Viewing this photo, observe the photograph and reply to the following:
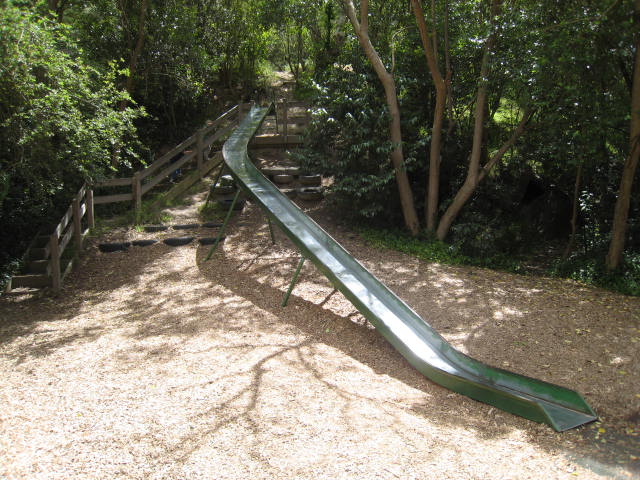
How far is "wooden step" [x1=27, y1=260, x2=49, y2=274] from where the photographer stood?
8594mm

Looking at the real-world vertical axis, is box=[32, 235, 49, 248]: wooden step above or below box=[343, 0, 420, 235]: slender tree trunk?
below

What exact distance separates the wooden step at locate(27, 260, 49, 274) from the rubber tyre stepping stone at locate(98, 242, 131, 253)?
4.74 ft

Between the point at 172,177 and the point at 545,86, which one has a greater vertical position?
the point at 545,86

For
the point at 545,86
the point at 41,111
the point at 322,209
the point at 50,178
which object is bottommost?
the point at 322,209

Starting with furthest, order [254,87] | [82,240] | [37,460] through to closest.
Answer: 1. [254,87]
2. [82,240]
3. [37,460]

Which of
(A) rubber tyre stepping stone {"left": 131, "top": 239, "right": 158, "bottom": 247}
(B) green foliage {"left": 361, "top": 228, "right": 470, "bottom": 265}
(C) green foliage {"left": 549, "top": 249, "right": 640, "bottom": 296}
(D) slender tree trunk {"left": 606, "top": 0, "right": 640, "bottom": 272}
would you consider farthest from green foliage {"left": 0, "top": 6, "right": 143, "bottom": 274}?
(C) green foliage {"left": 549, "top": 249, "right": 640, "bottom": 296}

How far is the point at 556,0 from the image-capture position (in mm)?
8242

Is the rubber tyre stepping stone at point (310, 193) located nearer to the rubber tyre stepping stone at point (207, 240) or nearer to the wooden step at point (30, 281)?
the rubber tyre stepping stone at point (207, 240)

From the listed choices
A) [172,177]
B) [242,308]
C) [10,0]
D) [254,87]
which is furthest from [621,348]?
[254,87]

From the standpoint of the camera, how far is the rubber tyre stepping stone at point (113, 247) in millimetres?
10008

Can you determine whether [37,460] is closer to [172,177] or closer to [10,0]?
[10,0]

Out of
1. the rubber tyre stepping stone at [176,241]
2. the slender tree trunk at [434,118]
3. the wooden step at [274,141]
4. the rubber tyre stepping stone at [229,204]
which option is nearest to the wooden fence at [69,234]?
the wooden step at [274,141]

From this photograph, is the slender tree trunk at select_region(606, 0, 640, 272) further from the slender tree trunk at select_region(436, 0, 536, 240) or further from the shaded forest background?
the slender tree trunk at select_region(436, 0, 536, 240)

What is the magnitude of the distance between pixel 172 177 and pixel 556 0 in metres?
9.99
